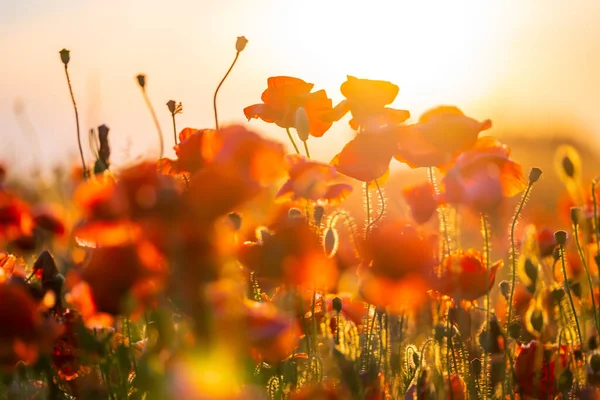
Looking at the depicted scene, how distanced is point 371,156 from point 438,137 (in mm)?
144

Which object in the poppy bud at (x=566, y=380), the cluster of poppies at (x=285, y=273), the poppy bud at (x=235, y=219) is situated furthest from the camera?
the poppy bud at (x=566, y=380)

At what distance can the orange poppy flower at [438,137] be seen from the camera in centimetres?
168

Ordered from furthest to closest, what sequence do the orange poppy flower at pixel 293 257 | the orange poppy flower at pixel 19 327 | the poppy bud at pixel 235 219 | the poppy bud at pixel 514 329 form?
the poppy bud at pixel 514 329
the poppy bud at pixel 235 219
the orange poppy flower at pixel 293 257
the orange poppy flower at pixel 19 327

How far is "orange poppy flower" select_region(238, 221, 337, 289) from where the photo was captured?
150 cm

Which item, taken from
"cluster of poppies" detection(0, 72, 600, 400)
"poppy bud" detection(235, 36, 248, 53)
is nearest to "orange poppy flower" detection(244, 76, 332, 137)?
"cluster of poppies" detection(0, 72, 600, 400)

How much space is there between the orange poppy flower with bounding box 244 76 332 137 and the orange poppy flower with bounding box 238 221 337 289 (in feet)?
1.85

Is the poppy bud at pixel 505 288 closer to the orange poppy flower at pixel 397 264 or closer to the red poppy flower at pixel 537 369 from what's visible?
the red poppy flower at pixel 537 369

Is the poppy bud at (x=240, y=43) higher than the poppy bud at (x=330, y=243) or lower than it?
higher

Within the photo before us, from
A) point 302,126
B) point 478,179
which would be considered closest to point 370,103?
point 302,126

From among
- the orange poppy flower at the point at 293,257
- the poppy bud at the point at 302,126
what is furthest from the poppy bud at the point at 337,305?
the poppy bud at the point at 302,126

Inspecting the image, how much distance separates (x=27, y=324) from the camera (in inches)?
48.1

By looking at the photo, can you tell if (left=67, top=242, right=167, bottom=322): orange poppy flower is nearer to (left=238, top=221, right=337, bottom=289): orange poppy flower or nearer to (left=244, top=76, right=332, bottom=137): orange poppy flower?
(left=238, top=221, right=337, bottom=289): orange poppy flower

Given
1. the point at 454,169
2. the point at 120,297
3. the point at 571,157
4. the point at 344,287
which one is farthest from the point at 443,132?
the point at 120,297

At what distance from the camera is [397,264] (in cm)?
163
